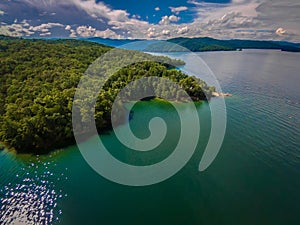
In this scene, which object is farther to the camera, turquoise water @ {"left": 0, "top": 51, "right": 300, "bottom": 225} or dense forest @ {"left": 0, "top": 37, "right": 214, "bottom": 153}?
dense forest @ {"left": 0, "top": 37, "right": 214, "bottom": 153}

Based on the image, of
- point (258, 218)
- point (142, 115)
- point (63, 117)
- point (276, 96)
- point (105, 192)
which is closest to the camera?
point (258, 218)

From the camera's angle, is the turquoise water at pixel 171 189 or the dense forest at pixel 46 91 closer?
the turquoise water at pixel 171 189

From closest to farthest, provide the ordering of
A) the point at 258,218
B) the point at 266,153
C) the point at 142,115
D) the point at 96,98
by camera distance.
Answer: the point at 258,218 → the point at 266,153 → the point at 96,98 → the point at 142,115

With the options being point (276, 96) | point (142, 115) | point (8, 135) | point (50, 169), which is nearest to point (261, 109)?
point (276, 96)

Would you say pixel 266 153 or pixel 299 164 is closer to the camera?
pixel 299 164

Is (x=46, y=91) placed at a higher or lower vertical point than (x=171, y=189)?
higher

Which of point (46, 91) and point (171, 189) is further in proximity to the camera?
point (46, 91)

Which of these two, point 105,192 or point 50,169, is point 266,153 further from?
point 50,169

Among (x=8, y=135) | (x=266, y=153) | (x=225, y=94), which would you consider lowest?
(x=225, y=94)
